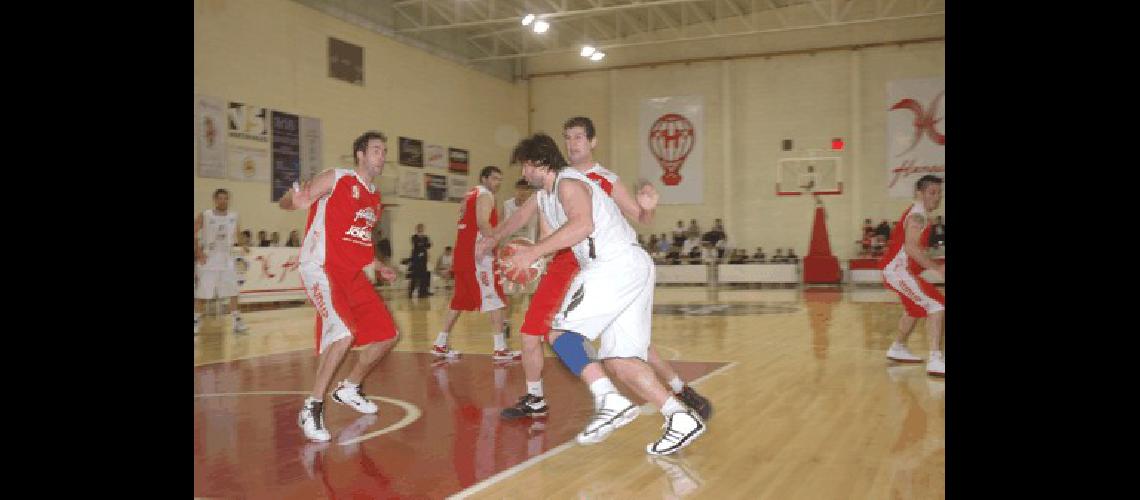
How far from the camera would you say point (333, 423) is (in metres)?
5.05

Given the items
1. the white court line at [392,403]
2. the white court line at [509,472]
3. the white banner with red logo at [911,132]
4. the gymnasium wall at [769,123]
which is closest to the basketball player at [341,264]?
the white court line at [392,403]

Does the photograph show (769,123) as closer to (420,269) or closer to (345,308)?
(420,269)

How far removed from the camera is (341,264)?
4805 millimetres

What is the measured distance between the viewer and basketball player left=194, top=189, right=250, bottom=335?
10.8 meters

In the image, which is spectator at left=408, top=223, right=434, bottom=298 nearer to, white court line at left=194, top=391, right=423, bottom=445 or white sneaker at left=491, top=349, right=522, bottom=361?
white sneaker at left=491, top=349, right=522, bottom=361

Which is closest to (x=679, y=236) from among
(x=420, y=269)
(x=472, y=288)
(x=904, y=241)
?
(x=420, y=269)

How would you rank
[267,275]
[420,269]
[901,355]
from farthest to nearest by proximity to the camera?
[420,269]
[267,275]
[901,355]

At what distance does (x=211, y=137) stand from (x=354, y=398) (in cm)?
1275

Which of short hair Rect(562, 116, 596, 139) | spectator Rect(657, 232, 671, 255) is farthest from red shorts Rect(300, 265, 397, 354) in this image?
spectator Rect(657, 232, 671, 255)
